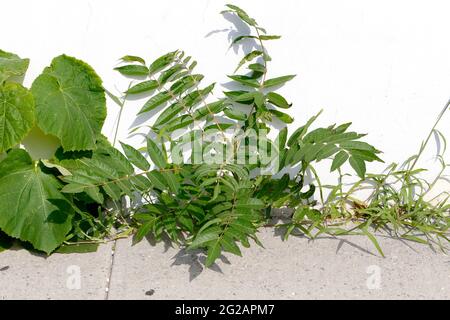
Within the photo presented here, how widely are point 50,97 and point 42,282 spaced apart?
2.38 feet

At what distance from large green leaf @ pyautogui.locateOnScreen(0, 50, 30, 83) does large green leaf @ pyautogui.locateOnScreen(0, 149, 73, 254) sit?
0.30m

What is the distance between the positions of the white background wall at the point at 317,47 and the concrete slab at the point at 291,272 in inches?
20.5

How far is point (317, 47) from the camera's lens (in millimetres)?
3051

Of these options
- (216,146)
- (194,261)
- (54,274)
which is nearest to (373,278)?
(194,261)

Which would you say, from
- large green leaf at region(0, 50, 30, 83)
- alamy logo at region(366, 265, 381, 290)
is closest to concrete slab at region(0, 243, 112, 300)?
large green leaf at region(0, 50, 30, 83)

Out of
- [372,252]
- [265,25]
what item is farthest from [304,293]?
[265,25]

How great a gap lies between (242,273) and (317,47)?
3.31 ft

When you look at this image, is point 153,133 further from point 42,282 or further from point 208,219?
point 42,282

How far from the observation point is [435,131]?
10.6ft

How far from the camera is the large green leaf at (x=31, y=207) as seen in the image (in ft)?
9.25

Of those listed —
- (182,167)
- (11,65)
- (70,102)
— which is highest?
Result: (11,65)

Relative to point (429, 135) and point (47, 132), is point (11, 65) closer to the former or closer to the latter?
point (47, 132)

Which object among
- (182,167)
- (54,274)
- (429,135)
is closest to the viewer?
(54,274)

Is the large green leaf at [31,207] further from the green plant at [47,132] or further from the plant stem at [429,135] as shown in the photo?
the plant stem at [429,135]
